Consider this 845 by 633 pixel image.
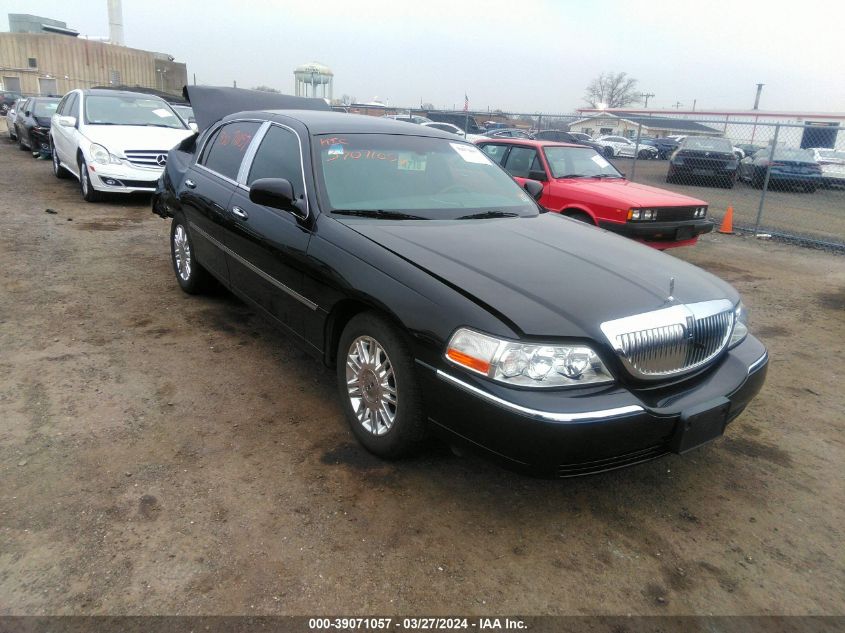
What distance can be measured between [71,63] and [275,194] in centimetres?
6844

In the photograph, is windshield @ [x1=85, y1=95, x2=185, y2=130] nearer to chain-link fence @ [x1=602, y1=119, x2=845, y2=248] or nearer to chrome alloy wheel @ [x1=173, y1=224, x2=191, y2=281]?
chrome alloy wheel @ [x1=173, y1=224, x2=191, y2=281]

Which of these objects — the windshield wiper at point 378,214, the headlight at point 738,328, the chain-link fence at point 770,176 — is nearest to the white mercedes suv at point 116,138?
the windshield wiper at point 378,214

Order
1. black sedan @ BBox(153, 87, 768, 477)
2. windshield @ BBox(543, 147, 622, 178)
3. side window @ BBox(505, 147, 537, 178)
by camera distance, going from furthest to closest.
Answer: side window @ BBox(505, 147, 537, 178) → windshield @ BBox(543, 147, 622, 178) → black sedan @ BBox(153, 87, 768, 477)

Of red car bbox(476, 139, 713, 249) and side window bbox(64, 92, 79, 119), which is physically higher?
side window bbox(64, 92, 79, 119)

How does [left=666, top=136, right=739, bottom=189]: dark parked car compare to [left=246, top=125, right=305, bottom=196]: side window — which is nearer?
[left=246, top=125, right=305, bottom=196]: side window

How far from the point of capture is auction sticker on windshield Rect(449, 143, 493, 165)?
14.1ft

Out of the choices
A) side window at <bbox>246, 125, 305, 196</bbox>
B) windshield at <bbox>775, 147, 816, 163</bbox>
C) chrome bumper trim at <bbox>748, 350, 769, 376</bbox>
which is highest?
windshield at <bbox>775, 147, 816, 163</bbox>

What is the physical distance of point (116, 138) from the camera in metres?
9.31

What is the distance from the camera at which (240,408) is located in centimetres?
359

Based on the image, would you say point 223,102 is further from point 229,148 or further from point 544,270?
point 544,270

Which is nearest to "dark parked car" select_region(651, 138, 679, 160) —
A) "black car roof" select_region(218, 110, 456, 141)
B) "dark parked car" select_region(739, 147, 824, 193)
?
"dark parked car" select_region(739, 147, 824, 193)

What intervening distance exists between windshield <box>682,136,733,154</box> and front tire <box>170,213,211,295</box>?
14.9 metres

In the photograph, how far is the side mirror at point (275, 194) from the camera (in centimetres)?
338

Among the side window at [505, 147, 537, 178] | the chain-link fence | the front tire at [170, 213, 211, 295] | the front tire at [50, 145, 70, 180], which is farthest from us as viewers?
the chain-link fence
